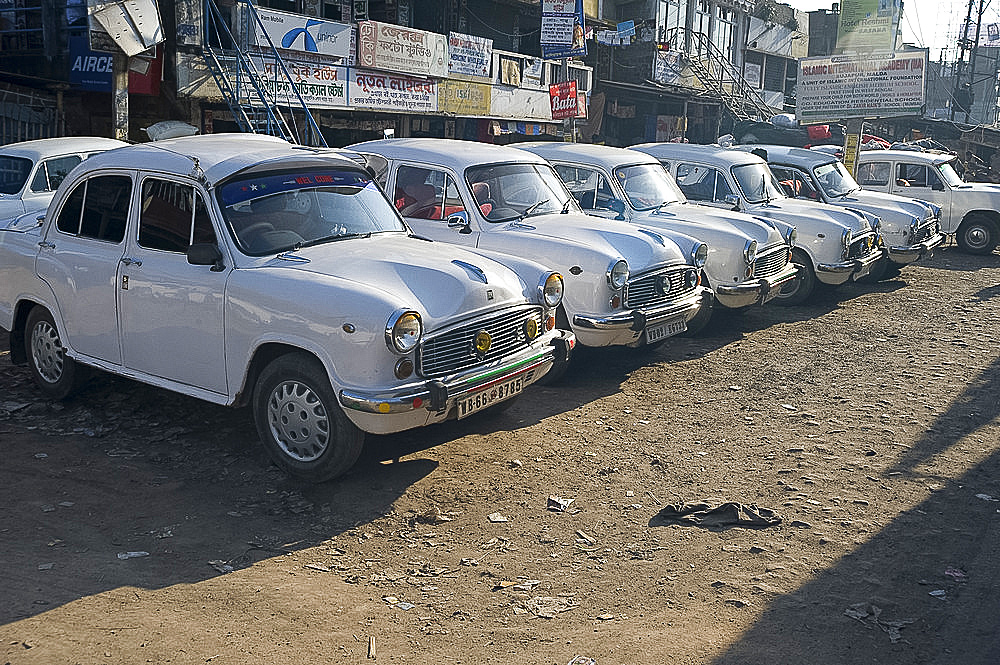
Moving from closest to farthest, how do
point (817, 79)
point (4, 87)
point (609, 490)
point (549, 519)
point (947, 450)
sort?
1. point (549, 519)
2. point (609, 490)
3. point (947, 450)
4. point (4, 87)
5. point (817, 79)

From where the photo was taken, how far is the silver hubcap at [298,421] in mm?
5242

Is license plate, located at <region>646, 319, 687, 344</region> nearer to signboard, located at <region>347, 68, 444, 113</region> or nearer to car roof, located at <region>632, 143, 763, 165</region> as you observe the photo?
car roof, located at <region>632, 143, 763, 165</region>

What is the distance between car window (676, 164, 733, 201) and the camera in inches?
456

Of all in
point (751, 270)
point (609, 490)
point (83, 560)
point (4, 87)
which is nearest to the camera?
point (83, 560)

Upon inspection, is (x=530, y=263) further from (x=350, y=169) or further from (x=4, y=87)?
(x=4, y=87)

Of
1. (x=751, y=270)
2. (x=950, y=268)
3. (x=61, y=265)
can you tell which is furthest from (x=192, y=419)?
(x=950, y=268)

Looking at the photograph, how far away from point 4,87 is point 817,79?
21.2 metres

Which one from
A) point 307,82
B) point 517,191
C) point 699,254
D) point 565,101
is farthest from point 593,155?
point 565,101

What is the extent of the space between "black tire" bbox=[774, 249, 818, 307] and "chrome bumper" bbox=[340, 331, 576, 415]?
6.47 m

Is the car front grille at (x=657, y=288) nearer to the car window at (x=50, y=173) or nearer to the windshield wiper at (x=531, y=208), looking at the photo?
the windshield wiper at (x=531, y=208)

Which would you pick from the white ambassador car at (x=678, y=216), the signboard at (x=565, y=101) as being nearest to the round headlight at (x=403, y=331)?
the white ambassador car at (x=678, y=216)

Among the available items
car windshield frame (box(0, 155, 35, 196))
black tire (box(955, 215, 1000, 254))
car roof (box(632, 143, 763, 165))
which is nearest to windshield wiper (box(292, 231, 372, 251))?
car windshield frame (box(0, 155, 35, 196))

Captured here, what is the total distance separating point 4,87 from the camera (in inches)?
591

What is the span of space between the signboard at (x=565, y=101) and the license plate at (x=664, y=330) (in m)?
13.9
